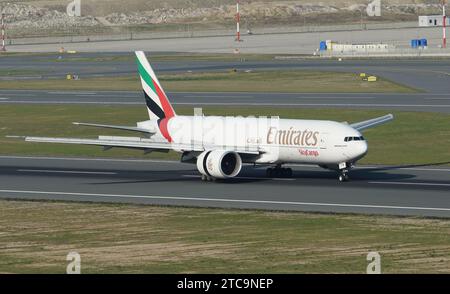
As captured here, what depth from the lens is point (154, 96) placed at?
225 ft

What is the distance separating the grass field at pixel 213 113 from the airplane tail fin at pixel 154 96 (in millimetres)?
9805

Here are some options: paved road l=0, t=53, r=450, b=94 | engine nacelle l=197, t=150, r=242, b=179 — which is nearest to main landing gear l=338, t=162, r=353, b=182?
engine nacelle l=197, t=150, r=242, b=179

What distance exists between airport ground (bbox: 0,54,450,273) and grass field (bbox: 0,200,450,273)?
0.23 feet

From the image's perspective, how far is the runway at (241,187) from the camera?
55.5 metres

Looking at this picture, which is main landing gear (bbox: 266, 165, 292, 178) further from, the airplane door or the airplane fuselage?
the airplane door

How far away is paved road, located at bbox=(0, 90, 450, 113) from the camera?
10239cm

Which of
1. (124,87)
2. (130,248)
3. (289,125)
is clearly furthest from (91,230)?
(124,87)

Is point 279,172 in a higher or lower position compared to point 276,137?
lower

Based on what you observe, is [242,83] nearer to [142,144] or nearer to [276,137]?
[142,144]

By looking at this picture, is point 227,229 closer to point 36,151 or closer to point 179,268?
point 179,268

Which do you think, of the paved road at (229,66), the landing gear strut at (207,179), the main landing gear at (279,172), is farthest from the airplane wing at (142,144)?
the paved road at (229,66)

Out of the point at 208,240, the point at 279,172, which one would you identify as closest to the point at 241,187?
the point at 279,172

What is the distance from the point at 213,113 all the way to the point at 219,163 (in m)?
37.5
